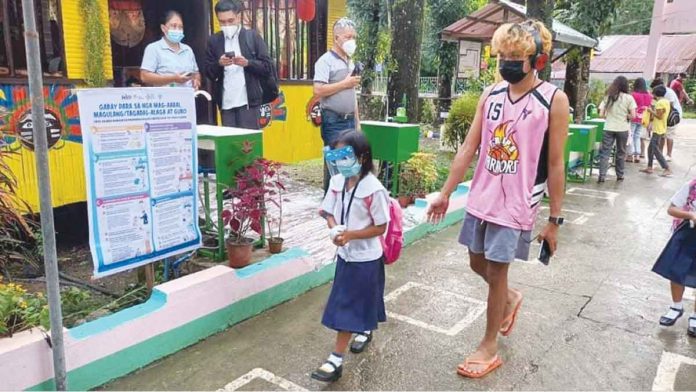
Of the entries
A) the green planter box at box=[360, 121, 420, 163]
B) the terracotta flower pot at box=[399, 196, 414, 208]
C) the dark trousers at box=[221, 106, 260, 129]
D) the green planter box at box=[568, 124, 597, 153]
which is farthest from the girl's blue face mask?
the green planter box at box=[568, 124, 597, 153]

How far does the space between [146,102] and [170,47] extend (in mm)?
1780

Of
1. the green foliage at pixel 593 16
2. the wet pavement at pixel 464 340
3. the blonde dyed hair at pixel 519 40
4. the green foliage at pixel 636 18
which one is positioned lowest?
the wet pavement at pixel 464 340

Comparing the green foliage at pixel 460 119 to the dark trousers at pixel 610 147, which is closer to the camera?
the green foliage at pixel 460 119

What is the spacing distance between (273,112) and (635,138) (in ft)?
25.1

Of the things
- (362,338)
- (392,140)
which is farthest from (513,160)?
(392,140)

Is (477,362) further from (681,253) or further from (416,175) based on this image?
(416,175)

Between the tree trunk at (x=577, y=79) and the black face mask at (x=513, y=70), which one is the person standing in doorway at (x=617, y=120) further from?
the black face mask at (x=513, y=70)

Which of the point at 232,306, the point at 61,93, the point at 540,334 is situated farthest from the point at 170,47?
the point at 540,334

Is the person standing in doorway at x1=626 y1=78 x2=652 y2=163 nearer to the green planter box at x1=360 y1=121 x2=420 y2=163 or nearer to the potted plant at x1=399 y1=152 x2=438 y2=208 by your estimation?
the potted plant at x1=399 y1=152 x2=438 y2=208

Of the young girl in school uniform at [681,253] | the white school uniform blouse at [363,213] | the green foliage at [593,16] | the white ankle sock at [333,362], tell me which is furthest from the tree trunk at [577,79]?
the white ankle sock at [333,362]

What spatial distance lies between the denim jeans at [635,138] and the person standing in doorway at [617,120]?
2166 millimetres

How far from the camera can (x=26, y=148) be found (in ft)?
14.9

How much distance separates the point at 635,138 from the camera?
35.2ft

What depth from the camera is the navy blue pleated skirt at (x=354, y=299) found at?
282 cm
